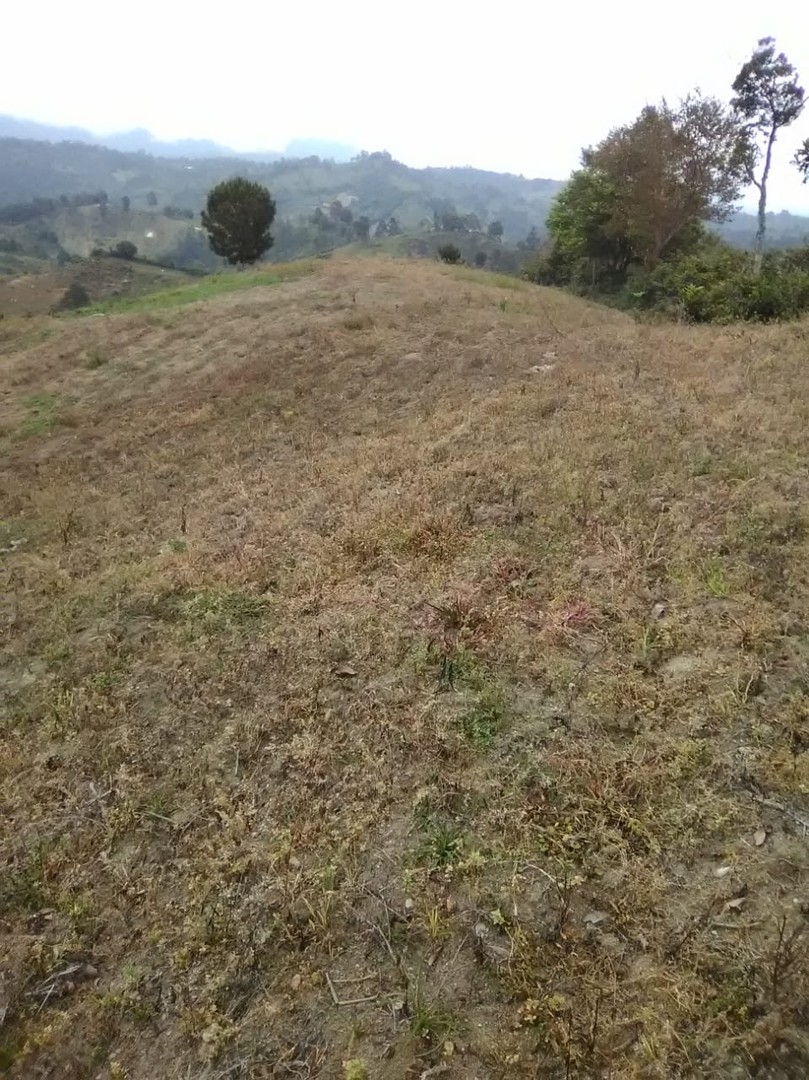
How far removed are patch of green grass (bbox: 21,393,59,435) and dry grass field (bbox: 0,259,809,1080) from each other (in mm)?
3266

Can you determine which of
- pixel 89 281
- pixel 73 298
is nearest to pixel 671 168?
pixel 73 298

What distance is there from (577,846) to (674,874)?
20.5 inches

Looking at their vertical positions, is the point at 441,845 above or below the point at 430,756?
below

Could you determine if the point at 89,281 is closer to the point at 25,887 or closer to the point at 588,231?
the point at 588,231

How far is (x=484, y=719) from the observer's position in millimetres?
4730

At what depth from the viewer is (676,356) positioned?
10.9m

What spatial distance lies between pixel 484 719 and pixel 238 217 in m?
33.9

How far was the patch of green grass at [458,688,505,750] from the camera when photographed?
15.0 feet

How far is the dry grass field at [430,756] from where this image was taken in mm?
3256

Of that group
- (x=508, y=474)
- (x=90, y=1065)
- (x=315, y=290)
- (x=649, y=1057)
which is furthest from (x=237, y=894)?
(x=315, y=290)

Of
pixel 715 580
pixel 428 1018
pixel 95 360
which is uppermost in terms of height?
pixel 95 360

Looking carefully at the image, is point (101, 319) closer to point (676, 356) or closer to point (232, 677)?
point (676, 356)

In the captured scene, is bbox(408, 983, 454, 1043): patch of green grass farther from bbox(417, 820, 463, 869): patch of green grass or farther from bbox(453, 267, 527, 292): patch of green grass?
bbox(453, 267, 527, 292): patch of green grass

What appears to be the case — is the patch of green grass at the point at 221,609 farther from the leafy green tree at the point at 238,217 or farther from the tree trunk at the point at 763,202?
the leafy green tree at the point at 238,217
